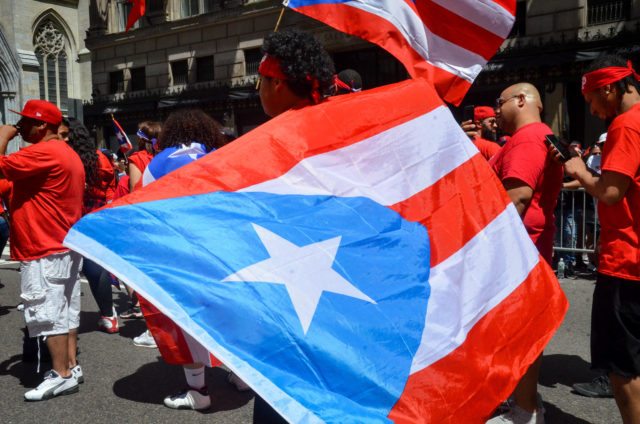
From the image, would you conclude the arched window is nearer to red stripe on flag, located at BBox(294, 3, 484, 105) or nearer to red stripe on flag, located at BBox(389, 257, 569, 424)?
red stripe on flag, located at BBox(294, 3, 484, 105)

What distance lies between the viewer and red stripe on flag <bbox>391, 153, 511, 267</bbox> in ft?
7.16

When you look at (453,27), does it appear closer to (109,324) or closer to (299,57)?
(299,57)

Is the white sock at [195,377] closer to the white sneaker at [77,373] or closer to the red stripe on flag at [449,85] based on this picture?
the white sneaker at [77,373]

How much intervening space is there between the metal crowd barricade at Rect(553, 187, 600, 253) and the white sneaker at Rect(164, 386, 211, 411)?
616 cm

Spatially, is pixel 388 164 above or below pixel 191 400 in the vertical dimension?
above

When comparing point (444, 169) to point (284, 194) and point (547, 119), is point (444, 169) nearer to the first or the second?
point (284, 194)

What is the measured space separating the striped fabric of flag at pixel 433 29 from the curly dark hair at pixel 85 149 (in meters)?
3.19

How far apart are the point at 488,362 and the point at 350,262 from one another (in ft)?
2.18

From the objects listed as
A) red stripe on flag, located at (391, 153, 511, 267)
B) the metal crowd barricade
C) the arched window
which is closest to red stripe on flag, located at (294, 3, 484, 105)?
red stripe on flag, located at (391, 153, 511, 267)

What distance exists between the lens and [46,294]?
13.3 feet

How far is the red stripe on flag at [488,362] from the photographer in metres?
1.95

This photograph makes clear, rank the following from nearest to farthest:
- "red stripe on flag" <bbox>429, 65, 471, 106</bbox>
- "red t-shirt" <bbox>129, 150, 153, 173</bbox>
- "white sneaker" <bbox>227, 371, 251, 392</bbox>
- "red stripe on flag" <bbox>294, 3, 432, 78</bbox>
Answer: "red stripe on flag" <bbox>294, 3, 432, 78</bbox> < "red stripe on flag" <bbox>429, 65, 471, 106</bbox> < "white sneaker" <bbox>227, 371, 251, 392</bbox> < "red t-shirt" <bbox>129, 150, 153, 173</bbox>

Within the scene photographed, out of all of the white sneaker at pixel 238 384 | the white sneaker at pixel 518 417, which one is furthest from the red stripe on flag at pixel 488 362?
the white sneaker at pixel 238 384

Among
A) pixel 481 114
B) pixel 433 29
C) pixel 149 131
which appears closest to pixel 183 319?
pixel 433 29
